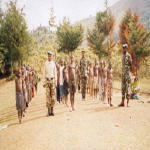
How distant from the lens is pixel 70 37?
27.1 meters

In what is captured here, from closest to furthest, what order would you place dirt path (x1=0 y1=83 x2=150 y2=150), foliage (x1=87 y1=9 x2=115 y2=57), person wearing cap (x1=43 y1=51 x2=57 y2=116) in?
dirt path (x1=0 y1=83 x2=150 y2=150), person wearing cap (x1=43 y1=51 x2=57 y2=116), foliage (x1=87 y1=9 x2=115 y2=57)

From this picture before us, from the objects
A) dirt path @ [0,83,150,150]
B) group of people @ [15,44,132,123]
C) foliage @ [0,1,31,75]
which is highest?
foliage @ [0,1,31,75]

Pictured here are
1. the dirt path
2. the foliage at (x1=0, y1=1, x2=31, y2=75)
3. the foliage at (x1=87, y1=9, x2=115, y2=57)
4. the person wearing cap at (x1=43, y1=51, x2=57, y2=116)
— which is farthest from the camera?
the foliage at (x1=87, y1=9, x2=115, y2=57)

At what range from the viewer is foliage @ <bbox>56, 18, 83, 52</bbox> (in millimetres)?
27125

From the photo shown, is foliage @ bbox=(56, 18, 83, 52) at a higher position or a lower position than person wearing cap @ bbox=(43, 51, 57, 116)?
higher

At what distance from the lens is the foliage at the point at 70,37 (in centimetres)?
2712

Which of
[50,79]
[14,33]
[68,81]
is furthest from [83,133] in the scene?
[14,33]

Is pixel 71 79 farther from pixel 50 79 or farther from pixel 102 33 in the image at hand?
pixel 102 33

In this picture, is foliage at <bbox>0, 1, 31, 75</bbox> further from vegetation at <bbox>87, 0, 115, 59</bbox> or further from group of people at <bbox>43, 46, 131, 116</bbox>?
group of people at <bbox>43, 46, 131, 116</bbox>

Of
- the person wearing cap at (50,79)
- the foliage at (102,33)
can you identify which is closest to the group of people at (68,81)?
the person wearing cap at (50,79)

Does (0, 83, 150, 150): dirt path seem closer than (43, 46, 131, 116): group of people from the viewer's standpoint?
Yes

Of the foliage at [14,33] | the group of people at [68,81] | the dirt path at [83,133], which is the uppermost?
the foliage at [14,33]

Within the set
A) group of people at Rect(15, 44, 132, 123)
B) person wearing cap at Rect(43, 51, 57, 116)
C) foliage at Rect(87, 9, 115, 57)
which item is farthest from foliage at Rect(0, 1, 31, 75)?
person wearing cap at Rect(43, 51, 57, 116)

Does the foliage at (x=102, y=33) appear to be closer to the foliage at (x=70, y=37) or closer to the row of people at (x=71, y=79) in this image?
the foliage at (x=70, y=37)
